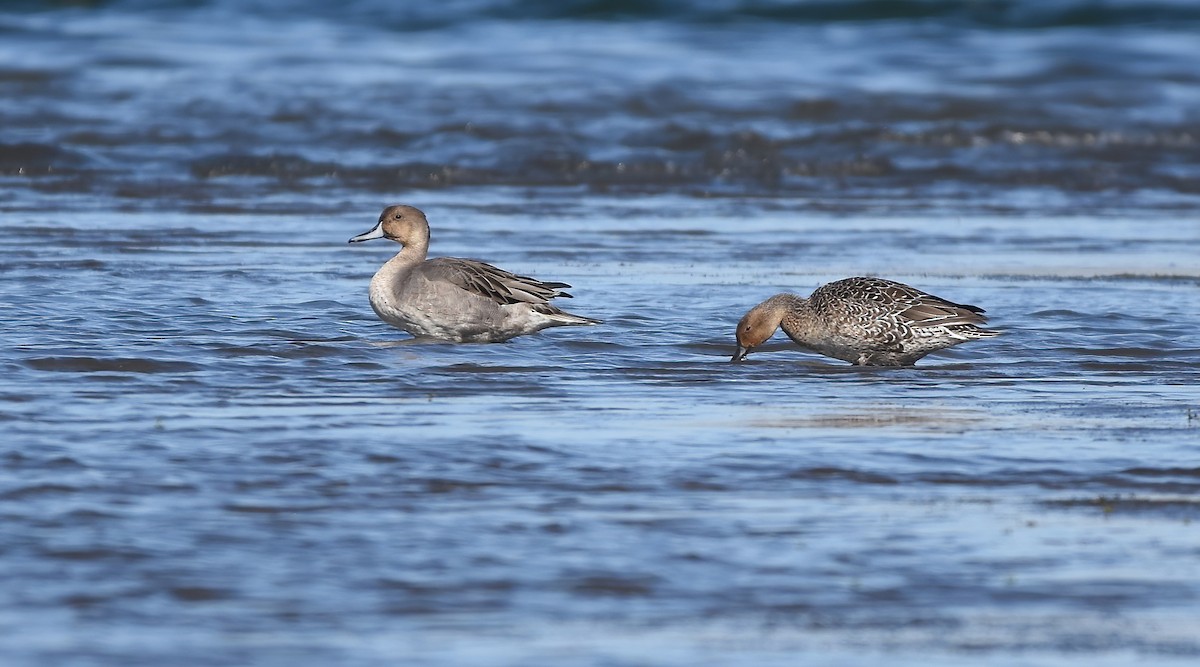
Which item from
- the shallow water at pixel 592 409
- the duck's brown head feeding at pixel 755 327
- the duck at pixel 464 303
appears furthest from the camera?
the duck at pixel 464 303

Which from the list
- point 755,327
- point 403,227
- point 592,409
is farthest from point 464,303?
point 592,409

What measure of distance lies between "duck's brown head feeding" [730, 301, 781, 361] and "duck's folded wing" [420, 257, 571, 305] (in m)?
1.11

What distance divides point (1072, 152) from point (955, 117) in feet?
6.88

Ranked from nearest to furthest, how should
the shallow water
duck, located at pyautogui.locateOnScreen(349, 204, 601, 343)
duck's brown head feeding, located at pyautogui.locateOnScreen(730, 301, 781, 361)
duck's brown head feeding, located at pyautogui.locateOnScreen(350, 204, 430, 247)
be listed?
the shallow water → duck's brown head feeding, located at pyautogui.locateOnScreen(730, 301, 781, 361) → duck, located at pyautogui.locateOnScreen(349, 204, 601, 343) → duck's brown head feeding, located at pyautogui.locateOnScreen(350, 204, 430, 247)

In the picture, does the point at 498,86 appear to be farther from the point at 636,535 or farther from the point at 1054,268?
the point at 636,535

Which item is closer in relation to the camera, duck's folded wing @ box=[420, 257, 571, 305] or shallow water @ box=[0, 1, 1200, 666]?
shallow water @ box=[0, 1, 1200, 666]

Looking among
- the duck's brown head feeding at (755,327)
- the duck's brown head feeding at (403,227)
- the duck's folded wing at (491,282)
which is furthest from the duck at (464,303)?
the duck's brown head feeding at (755,327)

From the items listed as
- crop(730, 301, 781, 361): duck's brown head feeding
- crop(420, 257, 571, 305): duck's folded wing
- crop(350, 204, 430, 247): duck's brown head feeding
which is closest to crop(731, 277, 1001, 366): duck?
crop(730, 301, 781, 361): duck's brown head feeding

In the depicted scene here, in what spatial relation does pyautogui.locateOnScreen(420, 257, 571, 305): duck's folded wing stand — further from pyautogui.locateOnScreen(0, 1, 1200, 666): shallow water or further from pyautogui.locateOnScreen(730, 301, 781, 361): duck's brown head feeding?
pyautogui.locateOnScreen(730, 301, 781, 361): duck's brown head feeding

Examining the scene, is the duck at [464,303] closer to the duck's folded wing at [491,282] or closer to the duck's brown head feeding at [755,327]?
the duck's folded wing at [491,282]

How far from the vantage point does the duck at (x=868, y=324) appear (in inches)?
358

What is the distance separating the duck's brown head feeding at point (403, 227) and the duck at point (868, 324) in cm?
216

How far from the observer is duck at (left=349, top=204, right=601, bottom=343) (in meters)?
9.81

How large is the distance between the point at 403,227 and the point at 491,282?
3.02ft
